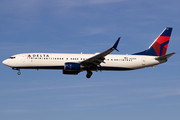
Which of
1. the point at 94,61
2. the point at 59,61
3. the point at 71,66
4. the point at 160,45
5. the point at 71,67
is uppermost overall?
the point at 160,45

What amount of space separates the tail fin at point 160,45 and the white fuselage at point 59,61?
2.69 metres

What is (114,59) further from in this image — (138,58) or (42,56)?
(42,56)

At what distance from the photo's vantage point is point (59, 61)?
47.2 meters

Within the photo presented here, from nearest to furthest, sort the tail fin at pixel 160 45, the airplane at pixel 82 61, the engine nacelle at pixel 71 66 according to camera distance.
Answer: the engine nacelle at pixel 71 66 < the airplane at pixel 82 61 < the tail fin at pixel 160 45

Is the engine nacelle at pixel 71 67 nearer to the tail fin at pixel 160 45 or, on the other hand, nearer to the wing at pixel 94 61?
the wing at pixel 94 61

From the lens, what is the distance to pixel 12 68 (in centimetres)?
4744

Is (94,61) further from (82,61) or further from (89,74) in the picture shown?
(89,74)

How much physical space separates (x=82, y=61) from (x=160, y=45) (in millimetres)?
15373

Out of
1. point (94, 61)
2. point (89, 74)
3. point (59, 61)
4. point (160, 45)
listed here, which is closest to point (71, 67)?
point (59, 61)

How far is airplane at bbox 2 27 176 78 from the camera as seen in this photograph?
153 ft

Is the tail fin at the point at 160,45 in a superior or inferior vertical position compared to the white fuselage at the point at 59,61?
superior

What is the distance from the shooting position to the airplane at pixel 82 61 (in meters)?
46.6

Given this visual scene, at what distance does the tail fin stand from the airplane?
1.03m

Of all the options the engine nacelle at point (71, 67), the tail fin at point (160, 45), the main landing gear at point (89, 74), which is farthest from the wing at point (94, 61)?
the tail fin at point (160, 45)
